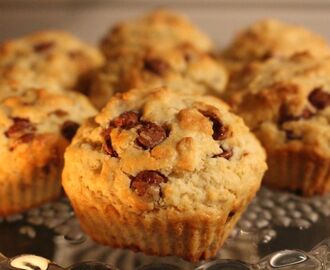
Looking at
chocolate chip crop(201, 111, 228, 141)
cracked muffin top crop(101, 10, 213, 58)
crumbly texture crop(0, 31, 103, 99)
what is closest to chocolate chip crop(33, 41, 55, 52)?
crumbly texture crop(0, 31, 103, 99)

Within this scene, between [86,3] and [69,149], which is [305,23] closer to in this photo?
[86,3]

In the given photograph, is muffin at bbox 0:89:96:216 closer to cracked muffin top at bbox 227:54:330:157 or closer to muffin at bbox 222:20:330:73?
cracked muffin top at bbox 227:54:330:157

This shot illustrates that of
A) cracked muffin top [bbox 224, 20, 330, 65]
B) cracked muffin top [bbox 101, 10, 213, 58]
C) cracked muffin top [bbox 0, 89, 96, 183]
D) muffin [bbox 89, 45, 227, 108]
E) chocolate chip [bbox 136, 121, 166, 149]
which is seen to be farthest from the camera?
cracked muffin top [bbox 101, 10, 213, 58]

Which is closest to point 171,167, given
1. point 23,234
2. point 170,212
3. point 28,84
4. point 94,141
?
point 170,212

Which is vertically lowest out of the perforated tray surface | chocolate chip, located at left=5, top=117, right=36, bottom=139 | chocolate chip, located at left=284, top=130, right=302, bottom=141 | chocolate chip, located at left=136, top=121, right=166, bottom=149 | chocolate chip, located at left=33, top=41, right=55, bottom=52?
the perforated tray surface

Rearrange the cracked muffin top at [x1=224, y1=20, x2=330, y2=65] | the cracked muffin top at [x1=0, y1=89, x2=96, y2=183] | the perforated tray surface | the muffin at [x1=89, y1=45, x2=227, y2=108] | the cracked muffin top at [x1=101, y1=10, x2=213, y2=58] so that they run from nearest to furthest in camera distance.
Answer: the perforated tray surface → the cracked muffin top at [x1=0, y1=89, x2=96, y2=183] → the muffin at [x1=89, y1=45, x2=227, y2=108] → the cracked muffin top at [x1=224, y1=20, x2=330, y2=65] → the cracked muffin top at [x1=101, y1=10, x2=213, y2=58]

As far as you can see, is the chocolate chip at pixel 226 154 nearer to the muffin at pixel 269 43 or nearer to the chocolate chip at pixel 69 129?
the chocolate chip at pixel 69 129

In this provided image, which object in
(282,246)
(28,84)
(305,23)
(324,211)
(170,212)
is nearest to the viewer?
(170,212)
